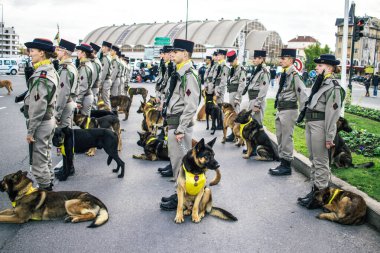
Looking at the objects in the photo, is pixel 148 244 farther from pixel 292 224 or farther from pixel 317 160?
pixel 317 160

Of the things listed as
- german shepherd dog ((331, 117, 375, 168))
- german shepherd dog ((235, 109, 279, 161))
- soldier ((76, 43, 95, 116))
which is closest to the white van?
soldier ((76, 43, 95, 116))

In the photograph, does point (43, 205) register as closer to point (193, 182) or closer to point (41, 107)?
point (41, 107)

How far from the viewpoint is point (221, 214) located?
16.7ft

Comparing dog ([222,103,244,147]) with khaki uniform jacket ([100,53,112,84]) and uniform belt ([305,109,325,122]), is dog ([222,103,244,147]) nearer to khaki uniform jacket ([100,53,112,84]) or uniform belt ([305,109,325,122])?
uniform belt ([305,109,325,122])

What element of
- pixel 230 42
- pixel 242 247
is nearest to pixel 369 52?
pixel 230 42

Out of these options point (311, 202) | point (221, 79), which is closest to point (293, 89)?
point (311, 202)

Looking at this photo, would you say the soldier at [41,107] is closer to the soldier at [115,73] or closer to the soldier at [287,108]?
the soldier at [287,108]

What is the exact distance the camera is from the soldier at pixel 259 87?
8.86 m

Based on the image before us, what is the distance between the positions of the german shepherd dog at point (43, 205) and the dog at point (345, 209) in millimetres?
3026

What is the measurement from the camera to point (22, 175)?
474 centimetres

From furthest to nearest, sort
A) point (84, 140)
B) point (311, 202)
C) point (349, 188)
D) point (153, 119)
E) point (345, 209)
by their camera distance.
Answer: point (153, 119), point (84, 140), point (349, 188), point (311, 202), point (345, 209)

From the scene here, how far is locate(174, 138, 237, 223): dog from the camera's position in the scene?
4.82 meters

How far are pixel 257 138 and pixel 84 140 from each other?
3865mm

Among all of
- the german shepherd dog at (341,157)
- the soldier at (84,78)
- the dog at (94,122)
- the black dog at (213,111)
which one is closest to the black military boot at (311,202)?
the german shepherd dog at (341,157)
